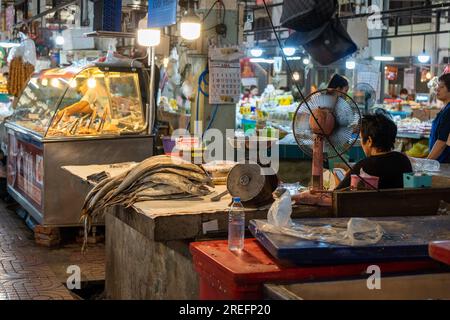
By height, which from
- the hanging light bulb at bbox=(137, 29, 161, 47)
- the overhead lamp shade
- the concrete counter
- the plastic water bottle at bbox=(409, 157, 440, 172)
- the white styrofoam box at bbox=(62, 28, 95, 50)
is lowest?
the concrete counter

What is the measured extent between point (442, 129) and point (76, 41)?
28.0 feet

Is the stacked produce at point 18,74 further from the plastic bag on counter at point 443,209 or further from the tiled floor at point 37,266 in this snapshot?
the plastic bag on counter at point 443,209

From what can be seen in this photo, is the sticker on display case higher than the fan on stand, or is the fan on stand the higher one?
the fan on stand

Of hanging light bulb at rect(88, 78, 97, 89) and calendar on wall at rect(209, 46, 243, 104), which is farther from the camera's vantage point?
hanging light bulb at rect(88, 78, 97, 89)

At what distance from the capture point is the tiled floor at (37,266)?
657cm

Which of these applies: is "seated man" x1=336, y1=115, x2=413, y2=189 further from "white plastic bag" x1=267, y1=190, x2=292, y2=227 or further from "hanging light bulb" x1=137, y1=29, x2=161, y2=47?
"hanging light bulb" x1=137, y1=29, x2=161, y2=47

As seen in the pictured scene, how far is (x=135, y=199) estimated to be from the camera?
15.0 feet

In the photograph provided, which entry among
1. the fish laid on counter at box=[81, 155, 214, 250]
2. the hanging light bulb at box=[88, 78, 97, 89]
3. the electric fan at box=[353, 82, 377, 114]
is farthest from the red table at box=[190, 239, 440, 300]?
the electric fan at box=[353, 82, 377, 114]

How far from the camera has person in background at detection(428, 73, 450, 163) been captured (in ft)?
23.7

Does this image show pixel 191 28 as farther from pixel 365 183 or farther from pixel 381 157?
pixel 365 183

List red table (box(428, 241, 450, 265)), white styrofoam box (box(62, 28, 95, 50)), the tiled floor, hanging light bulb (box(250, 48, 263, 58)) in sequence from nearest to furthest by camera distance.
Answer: red table (box(428, 241, 450, 265)) → the tiled floor → white styrofoam box (box(62, 28, 95, 50)) → hanging light bulb (box(250, 48, 263, 58))

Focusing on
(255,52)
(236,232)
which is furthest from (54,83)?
(255,52)

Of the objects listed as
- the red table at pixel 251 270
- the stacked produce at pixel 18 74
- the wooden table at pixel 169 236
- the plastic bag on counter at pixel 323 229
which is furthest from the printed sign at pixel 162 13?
the stacked produce at pixel 18 74

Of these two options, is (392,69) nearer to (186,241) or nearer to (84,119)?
(84,119)
